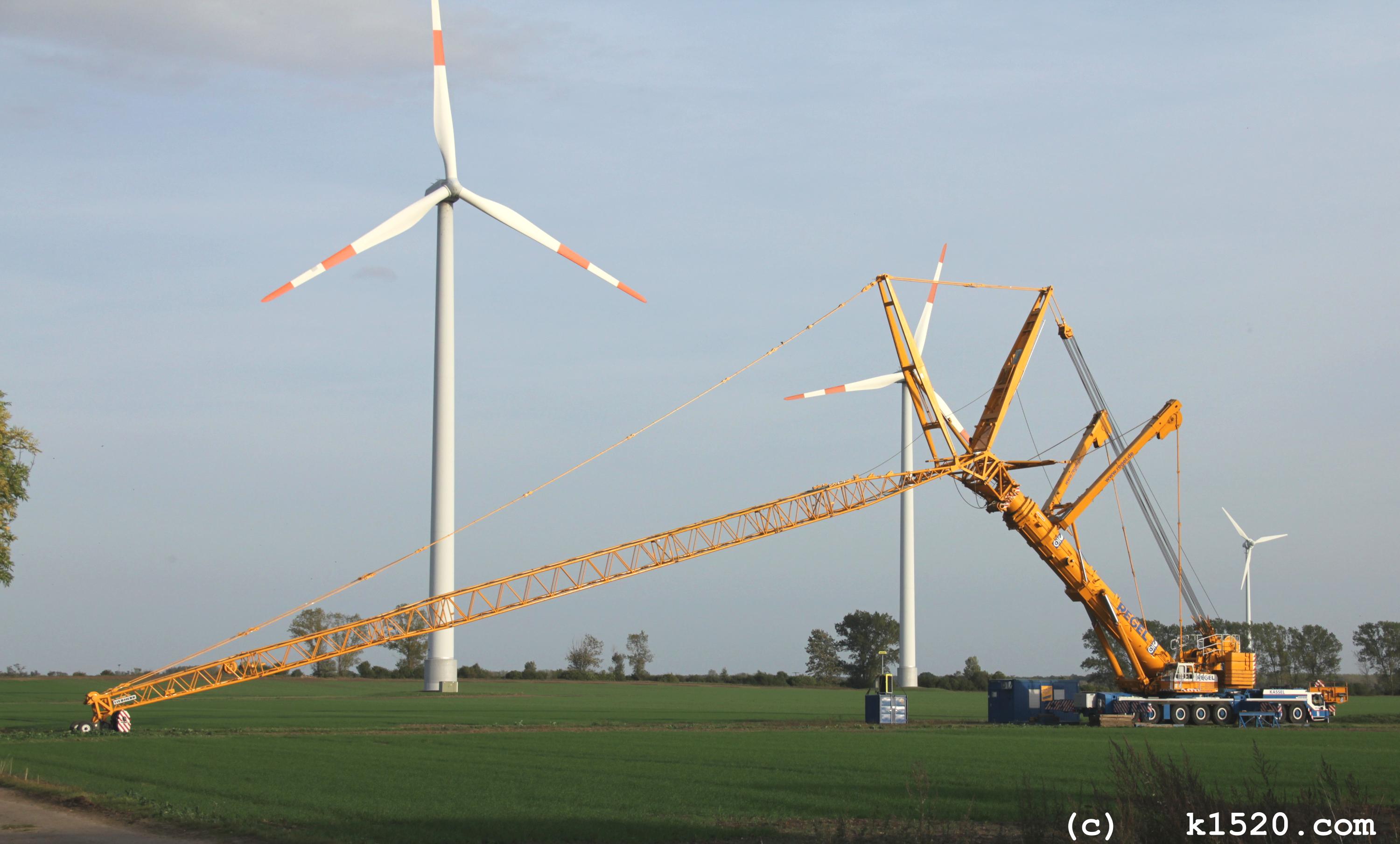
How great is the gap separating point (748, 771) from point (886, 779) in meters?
4.17

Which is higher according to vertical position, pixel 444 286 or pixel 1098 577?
pixel 444 286

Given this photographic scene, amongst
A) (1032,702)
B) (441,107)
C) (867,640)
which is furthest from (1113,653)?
(867,640)

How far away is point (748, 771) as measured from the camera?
106 feet

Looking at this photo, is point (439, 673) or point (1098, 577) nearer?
point (1098, 577)

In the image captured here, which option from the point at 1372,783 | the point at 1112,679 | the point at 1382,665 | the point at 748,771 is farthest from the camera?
the point at 1382,665

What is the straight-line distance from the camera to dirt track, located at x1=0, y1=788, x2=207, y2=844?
2145 cm

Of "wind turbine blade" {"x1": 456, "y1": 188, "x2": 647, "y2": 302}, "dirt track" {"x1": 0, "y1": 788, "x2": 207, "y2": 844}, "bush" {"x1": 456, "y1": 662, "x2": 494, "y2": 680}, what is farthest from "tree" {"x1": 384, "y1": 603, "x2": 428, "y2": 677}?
"dirt track" {"x1": 0, "y1": 788, "x2": 207, "y2": 844}

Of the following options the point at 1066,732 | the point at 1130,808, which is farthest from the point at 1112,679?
the point at 1130,808

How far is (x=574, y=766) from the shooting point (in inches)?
1330

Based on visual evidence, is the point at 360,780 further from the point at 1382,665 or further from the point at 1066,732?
the point at 1382,665

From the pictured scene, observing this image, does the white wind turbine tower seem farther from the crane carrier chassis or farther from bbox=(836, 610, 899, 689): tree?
bbox=(836, 610, 899, 689): tree

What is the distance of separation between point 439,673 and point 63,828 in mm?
56568

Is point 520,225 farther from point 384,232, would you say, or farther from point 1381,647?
point 1381,647

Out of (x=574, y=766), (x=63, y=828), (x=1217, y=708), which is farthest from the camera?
(x=1217, y=708)
